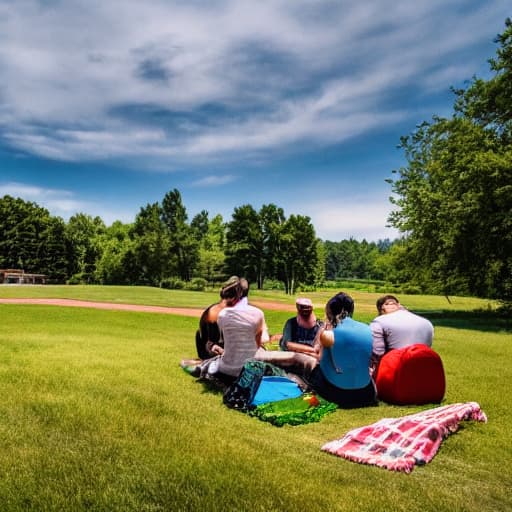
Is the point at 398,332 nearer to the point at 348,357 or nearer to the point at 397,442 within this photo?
the point at 348,357

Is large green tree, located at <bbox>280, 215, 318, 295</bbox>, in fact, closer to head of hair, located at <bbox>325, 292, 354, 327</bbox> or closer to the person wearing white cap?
the person wearing white cap

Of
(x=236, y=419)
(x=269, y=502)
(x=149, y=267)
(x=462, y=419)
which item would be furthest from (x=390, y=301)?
(x=149, y=267)

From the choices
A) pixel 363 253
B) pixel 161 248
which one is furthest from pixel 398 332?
pixel 363 253

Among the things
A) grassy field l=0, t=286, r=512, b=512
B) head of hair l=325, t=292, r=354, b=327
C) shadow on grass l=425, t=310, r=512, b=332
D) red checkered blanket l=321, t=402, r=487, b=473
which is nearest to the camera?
grassy field l=0, t=286, r=512, b=512

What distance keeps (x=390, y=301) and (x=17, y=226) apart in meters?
77.8

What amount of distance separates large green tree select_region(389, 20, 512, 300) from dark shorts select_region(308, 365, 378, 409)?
17012 mm

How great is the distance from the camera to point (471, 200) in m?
23.4

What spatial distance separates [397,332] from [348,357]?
117cm

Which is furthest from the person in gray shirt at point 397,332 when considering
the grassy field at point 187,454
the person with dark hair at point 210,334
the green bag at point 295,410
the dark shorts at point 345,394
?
the person with dark hair at point 210,334

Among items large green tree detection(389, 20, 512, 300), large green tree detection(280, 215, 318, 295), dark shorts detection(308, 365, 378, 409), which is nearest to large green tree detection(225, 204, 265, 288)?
large green tree detection(280, 215, 318, 295)

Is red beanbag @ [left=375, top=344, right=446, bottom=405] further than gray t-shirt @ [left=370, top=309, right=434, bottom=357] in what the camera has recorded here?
No

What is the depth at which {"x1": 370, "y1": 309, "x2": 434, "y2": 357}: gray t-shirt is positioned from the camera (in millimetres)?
6594

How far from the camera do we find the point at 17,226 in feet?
239

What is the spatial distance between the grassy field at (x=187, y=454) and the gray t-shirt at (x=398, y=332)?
86cm
